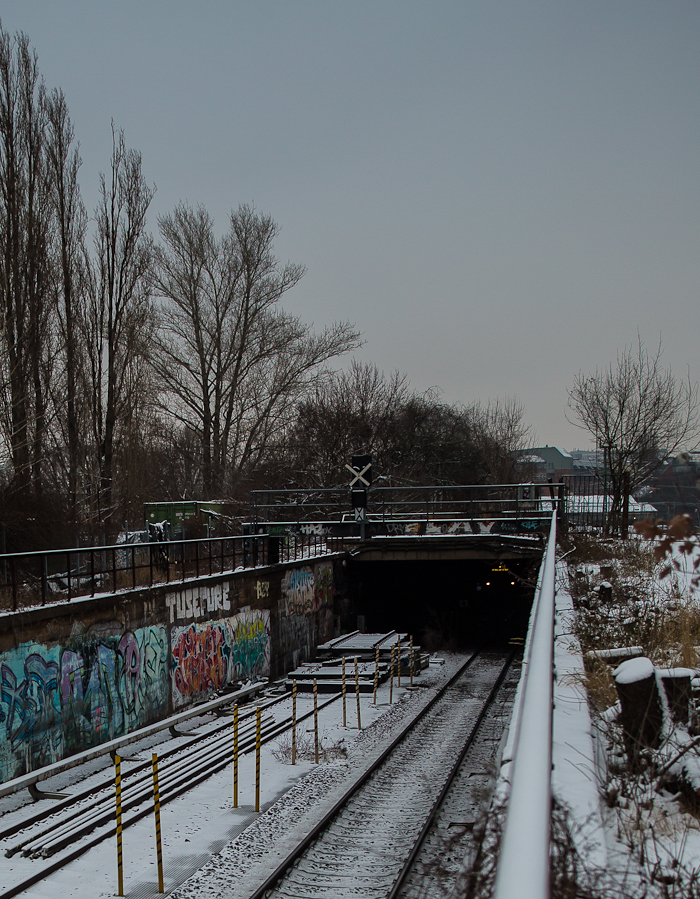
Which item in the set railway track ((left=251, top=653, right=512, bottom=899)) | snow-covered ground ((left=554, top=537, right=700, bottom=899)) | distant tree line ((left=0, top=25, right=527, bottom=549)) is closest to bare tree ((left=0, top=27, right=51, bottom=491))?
distant tree line ((left=0, top=25, right=527, bottom=549))

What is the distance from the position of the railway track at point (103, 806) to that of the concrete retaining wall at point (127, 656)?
1.31 metres

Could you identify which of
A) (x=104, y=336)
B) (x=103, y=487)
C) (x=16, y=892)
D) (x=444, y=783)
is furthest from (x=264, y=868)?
(x=104, y=336)

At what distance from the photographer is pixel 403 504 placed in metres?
29.6

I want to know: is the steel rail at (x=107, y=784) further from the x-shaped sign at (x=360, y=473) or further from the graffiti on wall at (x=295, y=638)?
the x-shaped sign at (x=360, y=473)

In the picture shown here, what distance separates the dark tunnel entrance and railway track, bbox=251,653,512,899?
15250mm

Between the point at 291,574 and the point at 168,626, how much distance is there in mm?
8557

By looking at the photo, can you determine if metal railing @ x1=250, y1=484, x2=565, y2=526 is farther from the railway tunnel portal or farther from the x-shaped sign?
the x-shaped sign

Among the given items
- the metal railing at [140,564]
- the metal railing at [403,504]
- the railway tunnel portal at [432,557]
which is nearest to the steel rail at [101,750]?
the metal railing at [140,564]

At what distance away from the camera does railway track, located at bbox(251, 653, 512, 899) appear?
10273mm

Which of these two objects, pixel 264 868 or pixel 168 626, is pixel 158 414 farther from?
pixel 264 868


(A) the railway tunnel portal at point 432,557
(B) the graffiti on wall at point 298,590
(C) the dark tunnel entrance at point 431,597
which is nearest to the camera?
(B) the graffiti on wall at point 298,590

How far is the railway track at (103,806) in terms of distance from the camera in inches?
429

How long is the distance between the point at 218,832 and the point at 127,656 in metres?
6.49

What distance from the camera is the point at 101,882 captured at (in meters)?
10.1
